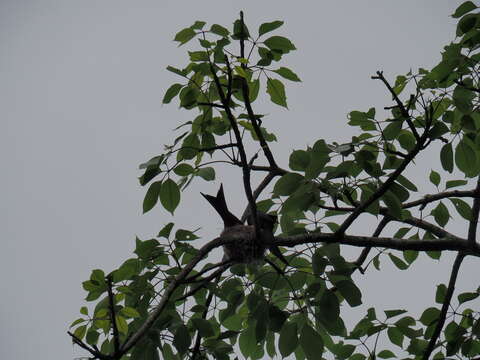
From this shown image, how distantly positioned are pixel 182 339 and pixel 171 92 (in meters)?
1.40

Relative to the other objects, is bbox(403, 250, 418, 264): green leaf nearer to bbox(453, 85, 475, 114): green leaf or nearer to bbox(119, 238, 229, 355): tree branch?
bbox(453, 85, 475, 114): green leaf

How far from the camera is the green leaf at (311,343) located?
2318 millimetres

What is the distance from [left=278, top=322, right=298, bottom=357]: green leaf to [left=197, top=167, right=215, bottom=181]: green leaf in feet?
2.64

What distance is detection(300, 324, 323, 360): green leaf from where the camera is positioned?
91.3 inches

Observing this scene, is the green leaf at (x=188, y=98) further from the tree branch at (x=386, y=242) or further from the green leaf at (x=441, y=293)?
the green leaf at (x=441, y=293)

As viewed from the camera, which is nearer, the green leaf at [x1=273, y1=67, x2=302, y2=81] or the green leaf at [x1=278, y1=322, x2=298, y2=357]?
the green leaf at [x1=278, y1=322, x2=298, y2=357]

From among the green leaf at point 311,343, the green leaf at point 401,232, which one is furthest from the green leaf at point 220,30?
the green leaf at point 401,232

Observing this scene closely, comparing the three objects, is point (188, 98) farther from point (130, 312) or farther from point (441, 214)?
point (441, 214)

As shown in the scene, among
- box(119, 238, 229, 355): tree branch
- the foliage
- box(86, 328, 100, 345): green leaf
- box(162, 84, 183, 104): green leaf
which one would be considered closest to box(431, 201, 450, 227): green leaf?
the foliage

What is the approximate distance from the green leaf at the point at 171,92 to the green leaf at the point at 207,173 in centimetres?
61

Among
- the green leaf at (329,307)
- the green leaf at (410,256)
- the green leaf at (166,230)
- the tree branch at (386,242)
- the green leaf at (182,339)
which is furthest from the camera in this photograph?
the green leaf at (410,256)

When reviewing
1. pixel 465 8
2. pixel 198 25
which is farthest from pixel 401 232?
pixel 198 25

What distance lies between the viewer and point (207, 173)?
8.34 ft

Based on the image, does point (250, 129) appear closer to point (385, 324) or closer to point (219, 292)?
point (219, 292)
